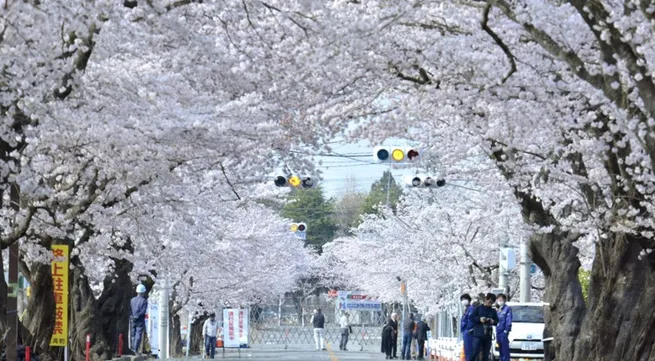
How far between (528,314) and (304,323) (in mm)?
57197

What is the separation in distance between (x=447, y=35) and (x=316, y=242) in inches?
3640

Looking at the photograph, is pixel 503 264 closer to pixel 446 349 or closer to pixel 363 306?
pixel 446 349

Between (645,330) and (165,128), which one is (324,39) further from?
(645,330)

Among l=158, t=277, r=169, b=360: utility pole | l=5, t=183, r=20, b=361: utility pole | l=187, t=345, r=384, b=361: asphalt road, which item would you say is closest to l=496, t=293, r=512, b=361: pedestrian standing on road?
l=5, t=183, r=20, b=361: utility pole

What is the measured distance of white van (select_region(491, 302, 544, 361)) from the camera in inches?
1132

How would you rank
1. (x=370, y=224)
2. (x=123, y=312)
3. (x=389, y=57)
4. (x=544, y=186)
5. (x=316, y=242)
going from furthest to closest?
(x=316, y=242) → (x=370, y=224) → (x=123, y=312) → (x=544, y=186) → (x=389, y=57)

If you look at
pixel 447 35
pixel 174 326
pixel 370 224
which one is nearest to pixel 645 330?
pixel 447 35

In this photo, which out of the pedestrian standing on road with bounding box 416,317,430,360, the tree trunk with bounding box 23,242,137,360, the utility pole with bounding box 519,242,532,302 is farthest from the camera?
the pedestrian standing on road with bounding box 416,317,430,360

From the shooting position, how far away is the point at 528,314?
1143 inches

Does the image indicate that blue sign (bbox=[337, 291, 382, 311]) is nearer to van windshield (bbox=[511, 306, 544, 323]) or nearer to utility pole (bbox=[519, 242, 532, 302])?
utility pole (bbox=[519, 242, 532, 302])

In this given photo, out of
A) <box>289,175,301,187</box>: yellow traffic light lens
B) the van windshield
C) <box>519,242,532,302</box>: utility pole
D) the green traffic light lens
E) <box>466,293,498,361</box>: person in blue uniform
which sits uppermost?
<box>289,175,301,187</box>: yellow traffic light lens

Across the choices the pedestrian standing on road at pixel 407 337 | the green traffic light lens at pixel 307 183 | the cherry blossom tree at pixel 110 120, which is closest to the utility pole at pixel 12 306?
the cherry blossom tree at pixel 110 120

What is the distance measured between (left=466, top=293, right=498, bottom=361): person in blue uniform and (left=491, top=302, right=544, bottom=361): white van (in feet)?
28.0

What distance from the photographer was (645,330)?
56.9 ft
